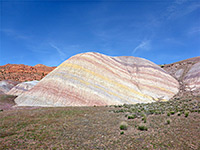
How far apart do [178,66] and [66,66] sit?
172 feet

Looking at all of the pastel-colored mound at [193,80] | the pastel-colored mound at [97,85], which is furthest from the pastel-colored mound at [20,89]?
the pastel-colored mound at [193,80]

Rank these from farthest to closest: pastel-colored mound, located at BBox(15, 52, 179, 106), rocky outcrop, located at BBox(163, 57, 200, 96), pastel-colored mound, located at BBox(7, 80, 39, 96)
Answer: rocky outcrop, located at BBox(163, 57, 200, 96), pastel-colored mound, located at BBox(7, 80, 39, 96), pastel-colored mound, located at BBox(15, 52, 179, 106)

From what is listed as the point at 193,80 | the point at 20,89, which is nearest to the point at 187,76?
the point at 193,80

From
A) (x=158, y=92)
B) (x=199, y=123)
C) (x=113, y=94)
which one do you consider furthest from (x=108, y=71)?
(x=199, y=123)

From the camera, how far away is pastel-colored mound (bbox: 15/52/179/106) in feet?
103

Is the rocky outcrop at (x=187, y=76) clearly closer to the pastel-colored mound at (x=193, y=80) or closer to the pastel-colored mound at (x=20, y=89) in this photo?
the pastel-colored mound at (x=193, y=80)

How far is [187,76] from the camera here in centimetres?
5247

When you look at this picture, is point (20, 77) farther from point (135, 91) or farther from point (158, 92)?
point (158, 92)

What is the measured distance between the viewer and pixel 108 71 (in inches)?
1729

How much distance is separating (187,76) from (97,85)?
1470 inches

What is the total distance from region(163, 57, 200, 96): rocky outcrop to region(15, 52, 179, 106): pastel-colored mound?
284 centimetres

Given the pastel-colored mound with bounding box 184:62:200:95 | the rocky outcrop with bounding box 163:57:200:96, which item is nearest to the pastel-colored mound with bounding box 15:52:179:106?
the rocky outcrop with bounding box 163:57:200:96

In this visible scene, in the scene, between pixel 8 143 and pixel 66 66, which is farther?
pixel 66 66

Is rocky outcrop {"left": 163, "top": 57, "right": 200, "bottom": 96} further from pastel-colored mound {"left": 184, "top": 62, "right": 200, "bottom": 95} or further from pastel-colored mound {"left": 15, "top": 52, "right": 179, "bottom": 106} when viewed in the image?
pastel-colored mound {"left": 15, "top": 52, "right": 179, "bottom": 106}
